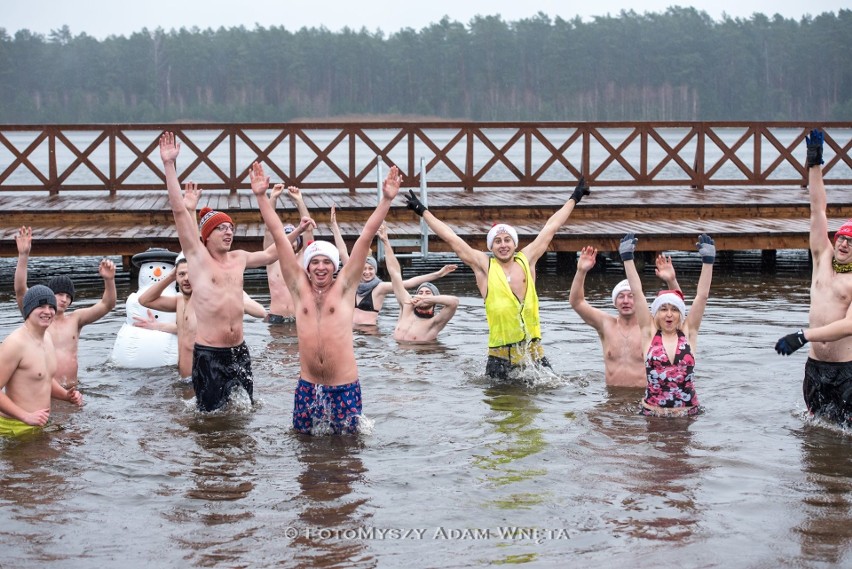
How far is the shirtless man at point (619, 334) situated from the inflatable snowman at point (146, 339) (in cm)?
405

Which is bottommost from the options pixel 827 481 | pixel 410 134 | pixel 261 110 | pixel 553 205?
pixel 827 481

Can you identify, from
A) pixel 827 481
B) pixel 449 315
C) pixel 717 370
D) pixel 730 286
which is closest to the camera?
pixel 827 481

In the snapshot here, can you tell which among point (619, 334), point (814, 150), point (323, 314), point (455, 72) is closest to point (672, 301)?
point (619, 334)

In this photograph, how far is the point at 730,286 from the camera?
17.4 metres

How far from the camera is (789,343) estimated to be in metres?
7.95

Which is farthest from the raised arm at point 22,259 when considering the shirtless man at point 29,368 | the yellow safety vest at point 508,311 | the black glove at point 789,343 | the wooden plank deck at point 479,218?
the wooden plank deck at point 479,218

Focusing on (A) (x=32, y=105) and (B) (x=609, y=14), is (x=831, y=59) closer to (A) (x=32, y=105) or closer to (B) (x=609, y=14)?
(B) (x=609, y=14)

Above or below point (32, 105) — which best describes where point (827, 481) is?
below

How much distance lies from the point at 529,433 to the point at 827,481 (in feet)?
7.54

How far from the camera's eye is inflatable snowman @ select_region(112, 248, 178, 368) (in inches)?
447

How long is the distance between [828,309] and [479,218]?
1154cm

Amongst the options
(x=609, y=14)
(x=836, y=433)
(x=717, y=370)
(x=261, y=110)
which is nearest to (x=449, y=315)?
(x=717, y=370)

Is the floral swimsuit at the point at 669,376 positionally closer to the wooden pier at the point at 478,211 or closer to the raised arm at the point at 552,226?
the raised arm at the point at 552,226

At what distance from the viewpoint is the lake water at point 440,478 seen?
653cm
